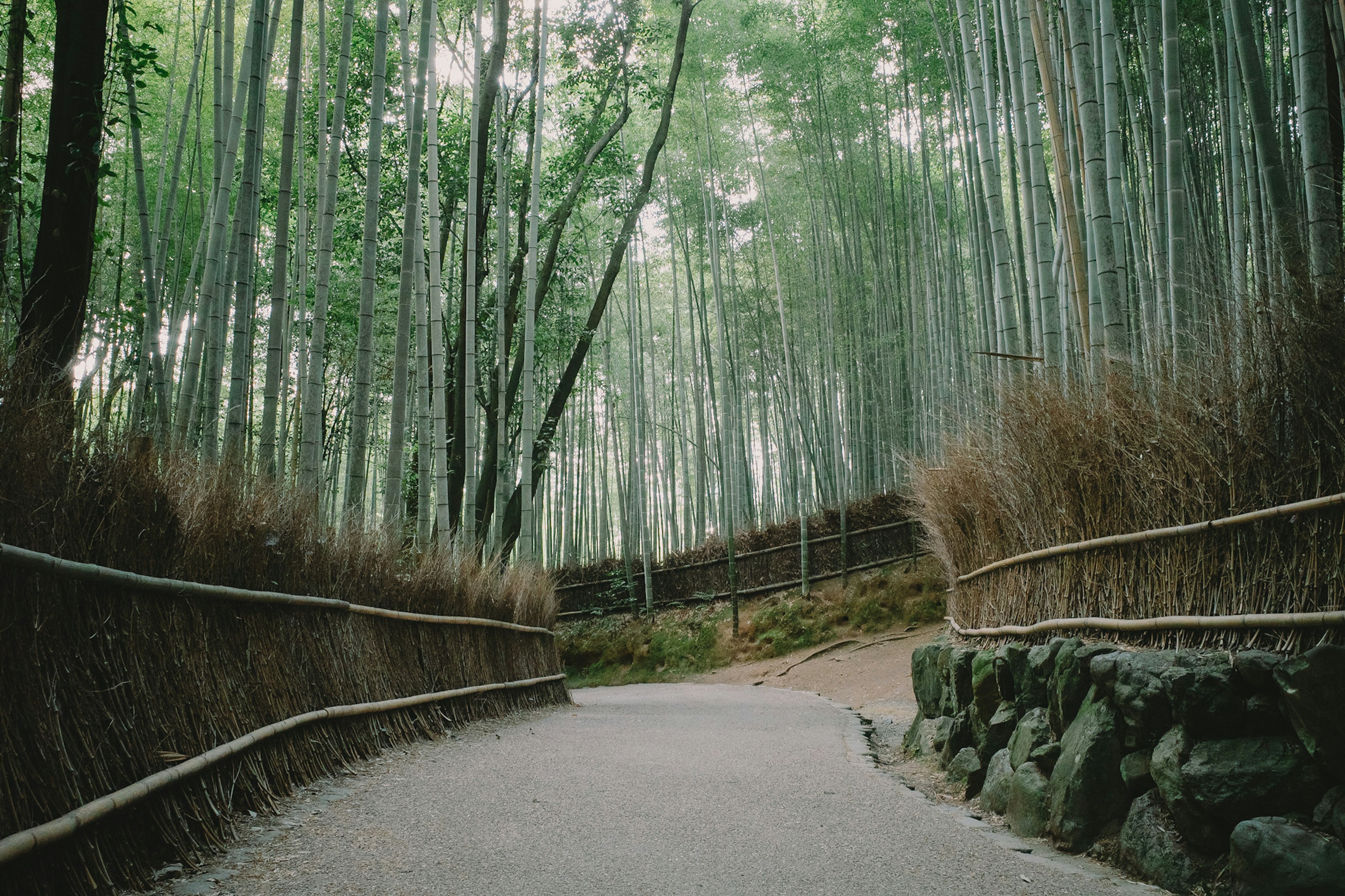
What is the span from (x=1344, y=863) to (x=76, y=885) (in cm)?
212

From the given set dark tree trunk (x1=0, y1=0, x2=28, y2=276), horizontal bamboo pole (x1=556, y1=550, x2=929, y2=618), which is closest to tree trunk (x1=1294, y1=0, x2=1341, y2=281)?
dark tree trunk (x1=0, y1=0, x2=28, y2=276)

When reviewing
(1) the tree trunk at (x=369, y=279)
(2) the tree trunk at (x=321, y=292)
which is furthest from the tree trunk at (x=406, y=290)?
(2) the tree trunk at (x=321, y=292)

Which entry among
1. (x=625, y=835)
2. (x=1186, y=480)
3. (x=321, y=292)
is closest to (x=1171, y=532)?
(x=1186, y=480)

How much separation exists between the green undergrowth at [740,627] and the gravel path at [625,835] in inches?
228

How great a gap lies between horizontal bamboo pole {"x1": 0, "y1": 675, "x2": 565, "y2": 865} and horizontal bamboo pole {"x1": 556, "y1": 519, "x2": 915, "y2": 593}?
261 inches

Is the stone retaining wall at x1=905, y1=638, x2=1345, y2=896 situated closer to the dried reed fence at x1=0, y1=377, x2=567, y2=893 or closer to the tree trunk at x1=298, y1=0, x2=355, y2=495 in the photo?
the dried reed fence at x1=0, y1=377, x2=567, y2=893

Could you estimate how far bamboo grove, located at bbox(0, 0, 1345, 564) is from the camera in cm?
320

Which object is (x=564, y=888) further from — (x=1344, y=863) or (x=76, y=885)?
(x=1344, y=863)

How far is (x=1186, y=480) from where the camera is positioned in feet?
6.98

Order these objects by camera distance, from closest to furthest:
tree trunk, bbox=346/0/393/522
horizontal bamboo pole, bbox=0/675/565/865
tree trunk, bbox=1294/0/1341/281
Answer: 1. horizontal bamboo pole, bbox=0/675/565/865
2. tree trunk, bbox=1294/0/1341/281
3. tree trunk, bbox=346/0/393/522

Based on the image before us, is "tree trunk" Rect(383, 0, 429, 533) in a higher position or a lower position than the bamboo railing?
higher

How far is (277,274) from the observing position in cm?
413

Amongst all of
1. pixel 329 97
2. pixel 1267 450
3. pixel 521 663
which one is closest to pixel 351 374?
pixel 329 97

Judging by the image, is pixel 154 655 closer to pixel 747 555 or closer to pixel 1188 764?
pixel 1188 764
